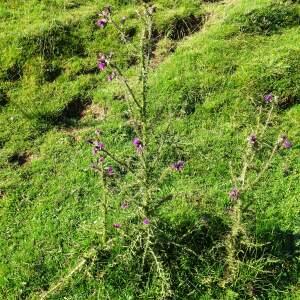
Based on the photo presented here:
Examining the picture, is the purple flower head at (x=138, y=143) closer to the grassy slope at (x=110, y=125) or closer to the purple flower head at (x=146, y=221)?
the purple flower head at (x=146, y=221)

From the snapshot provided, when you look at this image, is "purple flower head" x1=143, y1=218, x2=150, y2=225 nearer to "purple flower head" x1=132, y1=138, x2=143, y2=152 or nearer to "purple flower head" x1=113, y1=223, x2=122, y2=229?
"purple flower head" x1=113, y1=223, x2=122, y2=229

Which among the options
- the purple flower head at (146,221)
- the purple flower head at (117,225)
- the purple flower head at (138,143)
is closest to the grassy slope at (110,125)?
the purple flower head at (117,225)

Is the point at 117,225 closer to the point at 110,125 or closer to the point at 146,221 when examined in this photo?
the point at 146,221

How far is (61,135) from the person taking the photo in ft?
24.5

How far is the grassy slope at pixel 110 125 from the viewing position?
6070mm

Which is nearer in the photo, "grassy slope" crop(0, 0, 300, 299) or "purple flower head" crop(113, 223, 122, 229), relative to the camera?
"purple flower head" crop(113, 223, 122, 229)

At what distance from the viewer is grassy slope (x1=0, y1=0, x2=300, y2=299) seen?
6.07 meters

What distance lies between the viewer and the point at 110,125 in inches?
294

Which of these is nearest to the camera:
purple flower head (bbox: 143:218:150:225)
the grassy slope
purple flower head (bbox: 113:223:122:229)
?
purple flower head (bbox: 143:218:150:225)

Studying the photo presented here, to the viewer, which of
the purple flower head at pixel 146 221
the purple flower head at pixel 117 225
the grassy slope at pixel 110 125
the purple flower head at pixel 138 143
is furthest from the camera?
the grassy slope at pixel 110 125

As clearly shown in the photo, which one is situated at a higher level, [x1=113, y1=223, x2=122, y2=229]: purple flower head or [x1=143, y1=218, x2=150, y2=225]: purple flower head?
[x1=143, y1=218, x2=150, y2=225]: purple flower head

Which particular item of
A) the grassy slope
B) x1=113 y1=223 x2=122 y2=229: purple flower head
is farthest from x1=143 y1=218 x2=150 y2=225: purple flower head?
the grassy slope

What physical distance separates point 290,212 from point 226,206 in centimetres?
70

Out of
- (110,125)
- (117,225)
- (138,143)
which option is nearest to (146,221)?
(117,225)
